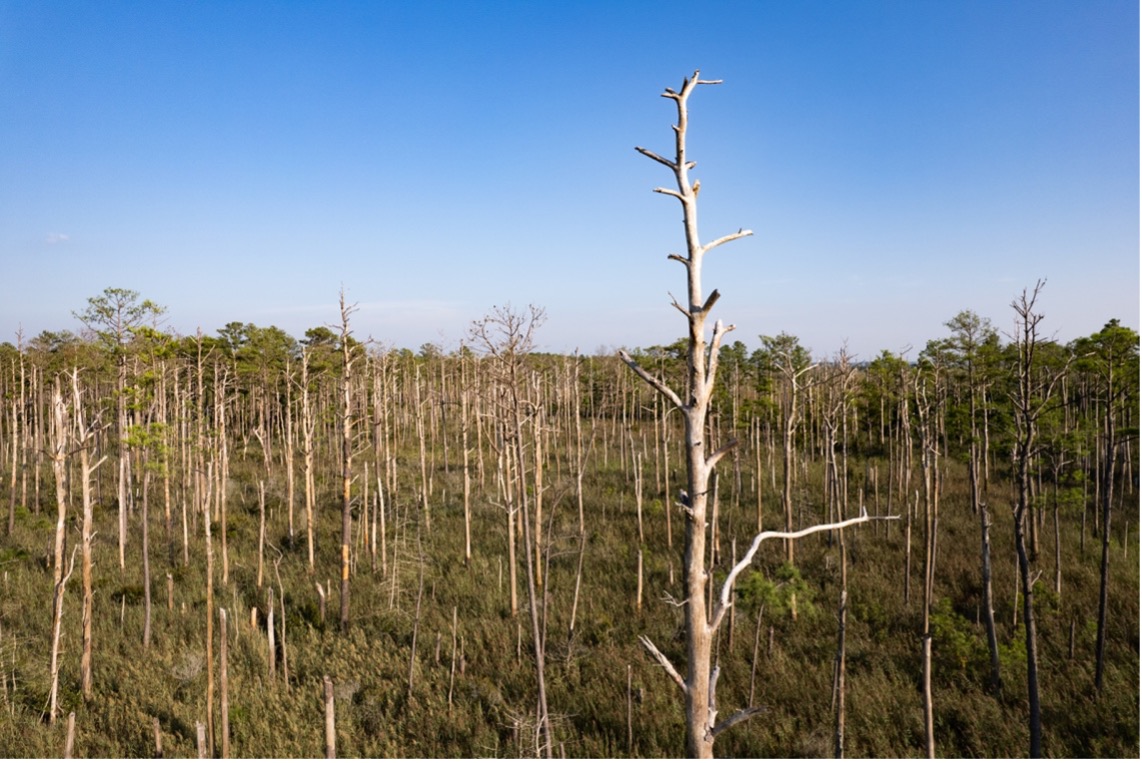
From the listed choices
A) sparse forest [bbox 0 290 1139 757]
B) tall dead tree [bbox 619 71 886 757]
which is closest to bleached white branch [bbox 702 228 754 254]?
tall dead tree [bbox 619 71 886 757]

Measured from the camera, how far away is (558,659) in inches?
586

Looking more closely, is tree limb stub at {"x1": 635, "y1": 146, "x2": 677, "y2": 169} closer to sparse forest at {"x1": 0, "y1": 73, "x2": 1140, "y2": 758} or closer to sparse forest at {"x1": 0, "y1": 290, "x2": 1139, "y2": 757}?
sparse forest at {"x1": 0, "y1": 73, "x2": 1140, "y2": 758}

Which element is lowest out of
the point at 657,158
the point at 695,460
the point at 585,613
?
the point at 585,613

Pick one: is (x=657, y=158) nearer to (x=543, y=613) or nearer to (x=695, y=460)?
(x=695, y=460)

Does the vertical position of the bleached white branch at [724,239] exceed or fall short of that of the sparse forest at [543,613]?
it exceeds it

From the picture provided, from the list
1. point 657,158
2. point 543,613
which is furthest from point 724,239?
point 543,613

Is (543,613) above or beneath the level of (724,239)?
beneath

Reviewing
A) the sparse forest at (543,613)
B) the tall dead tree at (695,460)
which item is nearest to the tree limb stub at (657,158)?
the tall dead tree at (695,460)

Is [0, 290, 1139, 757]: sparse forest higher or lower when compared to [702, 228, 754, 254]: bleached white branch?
lower

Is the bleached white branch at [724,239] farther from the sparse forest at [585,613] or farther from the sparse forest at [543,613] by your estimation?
the sparse forest at [543,613]

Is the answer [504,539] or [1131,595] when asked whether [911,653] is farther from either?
[504,539]

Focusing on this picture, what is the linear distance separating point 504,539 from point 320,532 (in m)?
7.65

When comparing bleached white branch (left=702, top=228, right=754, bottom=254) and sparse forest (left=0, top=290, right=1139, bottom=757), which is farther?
sparse forest (left=0, top=290, right=1139, bottom=757)

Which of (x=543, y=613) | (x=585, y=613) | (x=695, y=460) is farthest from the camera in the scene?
(x=585, y=613)
